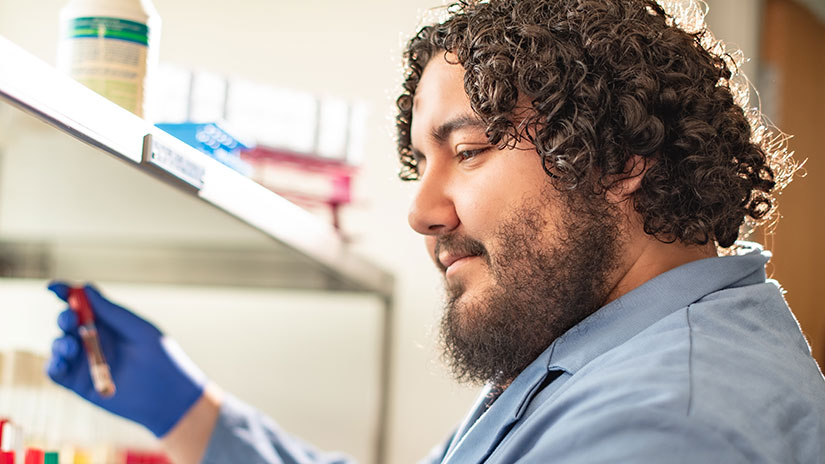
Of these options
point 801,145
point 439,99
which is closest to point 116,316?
point 439,99

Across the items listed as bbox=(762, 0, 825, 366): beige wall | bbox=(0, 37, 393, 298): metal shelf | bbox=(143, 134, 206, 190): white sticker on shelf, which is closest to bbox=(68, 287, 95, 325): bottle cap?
bbox=(0, 37, 393, 298): metal shelf

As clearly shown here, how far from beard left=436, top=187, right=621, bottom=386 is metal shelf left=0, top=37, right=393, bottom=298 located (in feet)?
0.92

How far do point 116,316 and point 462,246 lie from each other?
0.55 meters

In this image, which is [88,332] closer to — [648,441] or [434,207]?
[434,207]

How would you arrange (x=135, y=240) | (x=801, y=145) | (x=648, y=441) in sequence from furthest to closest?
(x=801, y=145) < (x=135, y=240) < (x=648, y=441)

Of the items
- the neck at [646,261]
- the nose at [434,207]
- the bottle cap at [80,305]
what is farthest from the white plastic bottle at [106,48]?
the neck at [646,261]

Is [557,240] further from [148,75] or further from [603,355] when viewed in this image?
[148,75]

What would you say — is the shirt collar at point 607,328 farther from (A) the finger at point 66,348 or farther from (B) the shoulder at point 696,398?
(A) the finger at point 66,348

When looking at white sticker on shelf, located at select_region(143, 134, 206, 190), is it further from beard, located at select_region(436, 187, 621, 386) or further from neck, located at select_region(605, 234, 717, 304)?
neck, located at select_region(605, 234, 717, 304)

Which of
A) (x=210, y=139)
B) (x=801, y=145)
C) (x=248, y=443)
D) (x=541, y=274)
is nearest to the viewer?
(x=541, y=274)

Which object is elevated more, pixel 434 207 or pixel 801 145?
pixel 801 145

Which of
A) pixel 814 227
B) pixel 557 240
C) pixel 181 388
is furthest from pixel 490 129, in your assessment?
pixel 814 227

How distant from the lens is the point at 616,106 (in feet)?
2.96

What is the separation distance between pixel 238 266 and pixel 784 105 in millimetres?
1531
